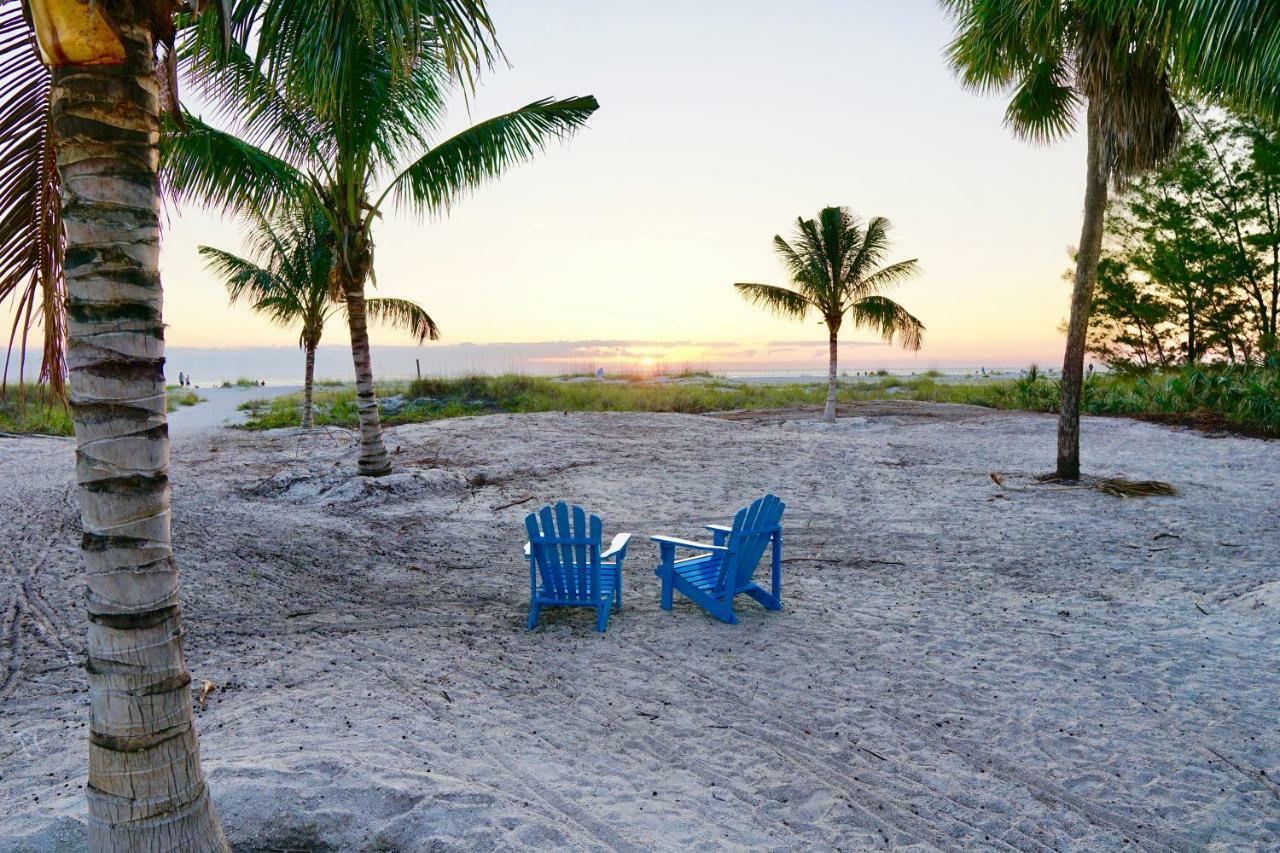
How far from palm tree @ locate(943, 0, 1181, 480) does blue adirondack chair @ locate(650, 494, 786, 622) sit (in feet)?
23.8

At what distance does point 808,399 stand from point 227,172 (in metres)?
23.3

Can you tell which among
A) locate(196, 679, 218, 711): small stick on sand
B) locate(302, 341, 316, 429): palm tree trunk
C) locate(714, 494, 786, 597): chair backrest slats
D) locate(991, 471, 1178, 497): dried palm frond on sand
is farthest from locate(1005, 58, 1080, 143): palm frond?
locate(302, 341, 316, 429): palm tree trunk

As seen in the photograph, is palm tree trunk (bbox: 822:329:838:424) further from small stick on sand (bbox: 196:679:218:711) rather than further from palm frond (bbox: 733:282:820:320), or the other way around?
small stick on sand (bbox: 196:679:218:711)

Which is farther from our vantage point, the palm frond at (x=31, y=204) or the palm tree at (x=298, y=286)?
the palm tree at (x=298, y=286)

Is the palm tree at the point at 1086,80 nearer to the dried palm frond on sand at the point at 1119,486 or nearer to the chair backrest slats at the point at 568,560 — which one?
the dried palm frond on sand at the point at 1119,486

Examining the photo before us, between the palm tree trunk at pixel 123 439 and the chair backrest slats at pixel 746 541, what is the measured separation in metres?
4.01

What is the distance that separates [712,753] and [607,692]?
0.92 meters

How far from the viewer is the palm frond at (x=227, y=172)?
29.6 ft

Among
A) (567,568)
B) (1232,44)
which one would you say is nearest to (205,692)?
(567,568)

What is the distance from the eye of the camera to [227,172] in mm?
9562

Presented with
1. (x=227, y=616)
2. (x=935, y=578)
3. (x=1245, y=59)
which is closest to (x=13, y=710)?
(x=227, y=616)

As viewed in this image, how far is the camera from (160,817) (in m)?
2.28

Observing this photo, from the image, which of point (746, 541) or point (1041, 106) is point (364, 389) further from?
point (1041, 106)

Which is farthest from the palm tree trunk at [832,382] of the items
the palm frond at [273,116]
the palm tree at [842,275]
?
the palm frond at [273,116]
